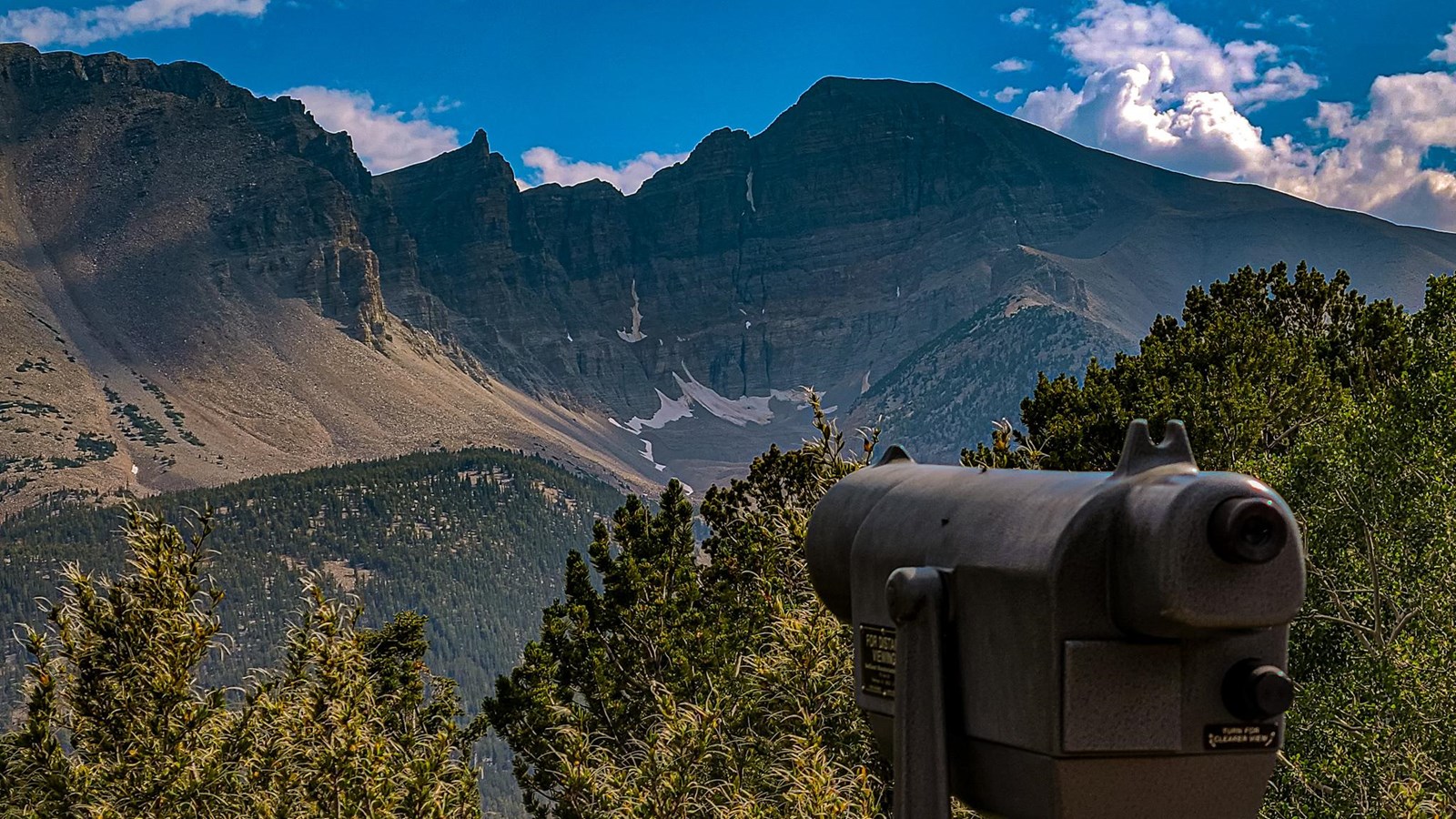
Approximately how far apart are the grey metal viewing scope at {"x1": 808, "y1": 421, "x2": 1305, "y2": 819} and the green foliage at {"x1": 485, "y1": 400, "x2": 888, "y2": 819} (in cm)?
794

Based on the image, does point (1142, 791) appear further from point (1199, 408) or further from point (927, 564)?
point (1199, 408)

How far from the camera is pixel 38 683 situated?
1644 cm

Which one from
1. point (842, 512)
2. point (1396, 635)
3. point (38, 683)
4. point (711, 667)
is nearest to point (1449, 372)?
point (1396, 635)

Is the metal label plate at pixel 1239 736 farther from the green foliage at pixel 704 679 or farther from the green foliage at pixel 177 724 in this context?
the green foliage at pixel 177 724

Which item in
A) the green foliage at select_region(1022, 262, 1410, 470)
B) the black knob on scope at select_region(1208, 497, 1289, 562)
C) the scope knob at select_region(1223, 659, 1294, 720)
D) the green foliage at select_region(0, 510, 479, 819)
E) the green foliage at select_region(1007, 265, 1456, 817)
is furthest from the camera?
the green foliage at select_region(1022, 262, 1410, 470)

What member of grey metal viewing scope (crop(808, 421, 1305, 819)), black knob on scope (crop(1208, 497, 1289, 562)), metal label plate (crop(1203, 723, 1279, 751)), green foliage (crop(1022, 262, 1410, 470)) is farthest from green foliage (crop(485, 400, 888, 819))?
black knob on scope (crop(1208, 497, 1289, 562))

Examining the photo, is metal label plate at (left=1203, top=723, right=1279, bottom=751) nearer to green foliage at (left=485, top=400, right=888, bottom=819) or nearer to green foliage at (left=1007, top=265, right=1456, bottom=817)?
green foliage at (left=485, top=400, right=888, bottom=819)

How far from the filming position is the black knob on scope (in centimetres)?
364

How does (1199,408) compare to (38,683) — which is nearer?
(38,683)

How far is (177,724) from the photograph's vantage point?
16328mm

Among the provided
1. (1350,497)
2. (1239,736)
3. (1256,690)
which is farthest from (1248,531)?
(1350,497)

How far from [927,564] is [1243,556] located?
3.50 feet

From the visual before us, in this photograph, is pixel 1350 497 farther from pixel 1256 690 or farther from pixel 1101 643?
pixel 1101 643

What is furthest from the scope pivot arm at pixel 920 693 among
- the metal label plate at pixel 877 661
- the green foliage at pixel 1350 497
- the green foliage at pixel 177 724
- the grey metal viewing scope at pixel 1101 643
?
the green foliage at pixel 177 724
